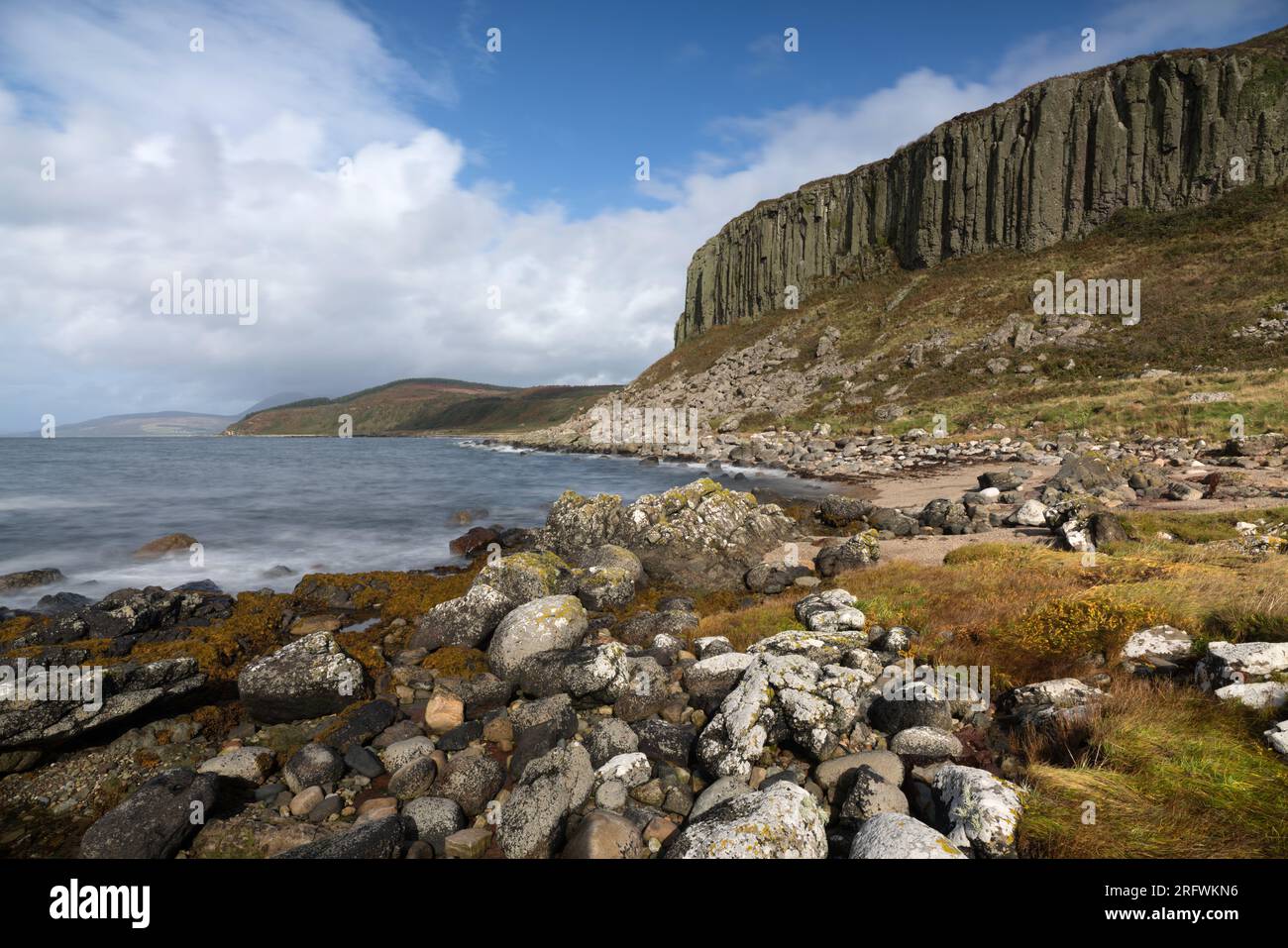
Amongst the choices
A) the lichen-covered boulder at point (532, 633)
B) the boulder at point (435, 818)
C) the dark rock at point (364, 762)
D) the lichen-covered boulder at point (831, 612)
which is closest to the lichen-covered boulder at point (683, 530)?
the lichen-covered boulder at point (831, 612)

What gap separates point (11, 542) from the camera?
21391 millimetres

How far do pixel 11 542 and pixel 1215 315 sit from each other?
77.9 meters

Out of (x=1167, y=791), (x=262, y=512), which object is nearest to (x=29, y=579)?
(x=262, y=512)

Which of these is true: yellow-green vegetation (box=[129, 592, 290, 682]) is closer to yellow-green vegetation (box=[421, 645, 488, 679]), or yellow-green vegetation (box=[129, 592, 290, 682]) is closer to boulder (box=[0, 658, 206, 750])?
boulder (box=[0, 658, 206, 750])

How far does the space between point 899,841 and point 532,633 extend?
22.5 ft

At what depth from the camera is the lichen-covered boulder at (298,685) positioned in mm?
8656

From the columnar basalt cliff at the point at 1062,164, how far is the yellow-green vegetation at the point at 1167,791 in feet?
287

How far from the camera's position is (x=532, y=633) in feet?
32.6

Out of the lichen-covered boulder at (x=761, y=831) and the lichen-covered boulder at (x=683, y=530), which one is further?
the lichen-covered boulder at (x=683, y=530)

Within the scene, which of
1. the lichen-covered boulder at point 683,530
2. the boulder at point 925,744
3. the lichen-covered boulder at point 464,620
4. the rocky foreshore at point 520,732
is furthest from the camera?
the lichen-covered boulder at point 683,530

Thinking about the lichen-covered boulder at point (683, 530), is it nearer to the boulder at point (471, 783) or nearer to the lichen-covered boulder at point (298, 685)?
the lichen-covered boulder at point (298, 685)

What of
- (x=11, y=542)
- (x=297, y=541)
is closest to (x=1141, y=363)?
(x=297, y=541)

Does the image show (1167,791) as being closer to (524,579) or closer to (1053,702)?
(1053,702)

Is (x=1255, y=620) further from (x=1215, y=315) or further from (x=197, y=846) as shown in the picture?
(x=1215, y=315)
